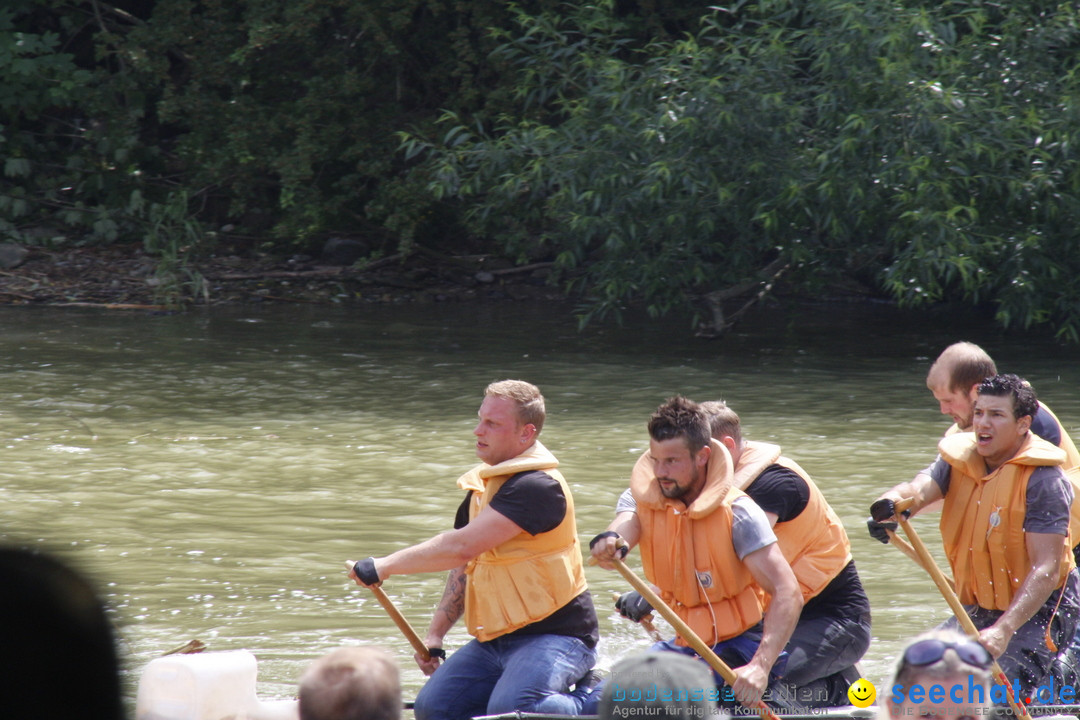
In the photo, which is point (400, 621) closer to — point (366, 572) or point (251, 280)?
point (366, 572)

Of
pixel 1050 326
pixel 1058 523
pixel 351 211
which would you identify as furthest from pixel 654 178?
pixel 1058 523

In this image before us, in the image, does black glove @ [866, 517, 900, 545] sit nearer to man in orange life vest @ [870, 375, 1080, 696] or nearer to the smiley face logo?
man in orange life vest @ [870, 375, 1080, 696]

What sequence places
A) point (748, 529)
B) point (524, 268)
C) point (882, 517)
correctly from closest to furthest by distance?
point (748, 529) → point (882, 517) → point (524, 268)

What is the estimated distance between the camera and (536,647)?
457 centimetres

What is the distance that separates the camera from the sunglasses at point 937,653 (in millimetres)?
2738

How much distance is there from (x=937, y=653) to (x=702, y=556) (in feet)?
5.58

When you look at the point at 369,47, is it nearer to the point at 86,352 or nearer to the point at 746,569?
the point at 86,352

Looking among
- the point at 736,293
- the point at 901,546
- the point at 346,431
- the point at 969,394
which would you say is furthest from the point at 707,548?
the point at 736,293

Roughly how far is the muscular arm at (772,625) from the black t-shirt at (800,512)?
0.37 m

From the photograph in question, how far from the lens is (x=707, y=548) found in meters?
4.39

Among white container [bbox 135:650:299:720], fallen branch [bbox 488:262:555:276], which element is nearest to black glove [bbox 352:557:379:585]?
white container [bbox 135:650:299:720]

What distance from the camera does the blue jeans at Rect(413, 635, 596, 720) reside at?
4445 millimetres

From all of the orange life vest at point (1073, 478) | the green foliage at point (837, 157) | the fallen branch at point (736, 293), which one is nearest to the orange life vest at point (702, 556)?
the orange life vest at point (1073, 478)

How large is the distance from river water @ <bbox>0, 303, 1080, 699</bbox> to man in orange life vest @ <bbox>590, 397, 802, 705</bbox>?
1.22m
